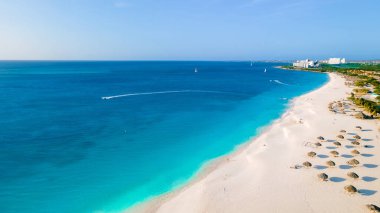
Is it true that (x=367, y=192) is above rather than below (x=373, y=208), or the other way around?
below

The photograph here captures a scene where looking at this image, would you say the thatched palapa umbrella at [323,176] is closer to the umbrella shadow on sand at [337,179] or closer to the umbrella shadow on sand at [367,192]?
the umbrella shadow on sand at [337,179]

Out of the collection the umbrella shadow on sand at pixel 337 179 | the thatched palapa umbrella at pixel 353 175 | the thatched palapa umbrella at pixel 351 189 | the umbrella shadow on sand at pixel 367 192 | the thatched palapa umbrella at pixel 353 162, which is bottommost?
the umbrella shadow on sand at pixel 367 192

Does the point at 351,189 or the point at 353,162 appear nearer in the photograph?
the point at 351,189

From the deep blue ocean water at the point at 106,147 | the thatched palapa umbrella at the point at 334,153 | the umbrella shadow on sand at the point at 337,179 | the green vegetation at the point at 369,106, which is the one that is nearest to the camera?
the deep blue ocean water at the point at 106,147

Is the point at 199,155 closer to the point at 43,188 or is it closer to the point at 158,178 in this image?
the point at 158,178

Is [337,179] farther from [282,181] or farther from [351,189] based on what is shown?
[282,181]

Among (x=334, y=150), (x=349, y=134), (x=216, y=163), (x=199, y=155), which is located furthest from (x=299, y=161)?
(x=349, y=134)

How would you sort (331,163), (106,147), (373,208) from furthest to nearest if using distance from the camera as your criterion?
(106,147), (331,163), (373,208)

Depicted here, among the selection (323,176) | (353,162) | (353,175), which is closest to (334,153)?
(353,162)

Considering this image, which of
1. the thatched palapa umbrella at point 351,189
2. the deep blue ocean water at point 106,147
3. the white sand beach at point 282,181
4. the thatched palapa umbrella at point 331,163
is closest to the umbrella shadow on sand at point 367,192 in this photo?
the white sand beach at point 282,181
